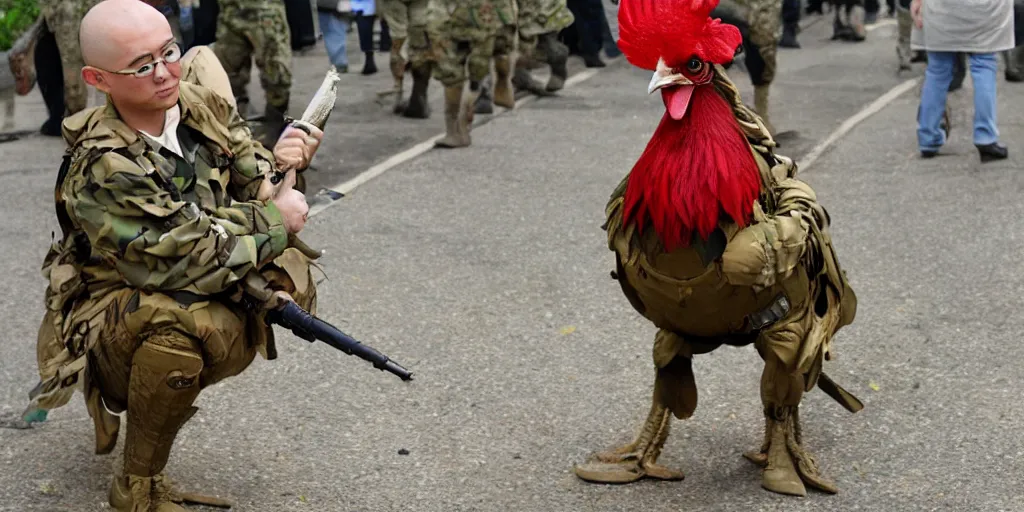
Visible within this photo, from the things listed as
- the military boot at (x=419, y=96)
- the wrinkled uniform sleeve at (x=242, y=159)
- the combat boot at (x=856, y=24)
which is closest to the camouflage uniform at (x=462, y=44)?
the military boot at (x=419, y=96)

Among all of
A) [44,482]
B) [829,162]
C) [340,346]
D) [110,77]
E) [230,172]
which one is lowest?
[829,162]

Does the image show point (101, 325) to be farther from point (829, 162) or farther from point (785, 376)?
point (829, 162)

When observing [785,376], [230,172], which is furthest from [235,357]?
[785,376]

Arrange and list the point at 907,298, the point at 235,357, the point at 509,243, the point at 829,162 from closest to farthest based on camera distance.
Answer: the point at 235,357, the point at 907,298, the point at 509,243, the point at 829,162

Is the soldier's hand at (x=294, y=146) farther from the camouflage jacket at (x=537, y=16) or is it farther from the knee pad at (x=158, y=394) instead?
the camouflage jacket at (x=537, y=16)

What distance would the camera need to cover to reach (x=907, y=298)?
Result: 23.3 ft

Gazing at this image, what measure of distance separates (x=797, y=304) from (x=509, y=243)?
3849 mm

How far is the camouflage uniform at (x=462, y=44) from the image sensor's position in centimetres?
1052

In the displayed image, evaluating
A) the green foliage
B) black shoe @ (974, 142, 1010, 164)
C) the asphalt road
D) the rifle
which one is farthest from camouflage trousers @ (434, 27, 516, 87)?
the rifle

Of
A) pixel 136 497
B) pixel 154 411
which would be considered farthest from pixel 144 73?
pixel 136 497

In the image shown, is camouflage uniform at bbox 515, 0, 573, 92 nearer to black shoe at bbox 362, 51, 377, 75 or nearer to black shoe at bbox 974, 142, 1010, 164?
black shoe at bbox 362, 51, 377, 75

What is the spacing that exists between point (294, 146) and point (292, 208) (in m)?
0.20

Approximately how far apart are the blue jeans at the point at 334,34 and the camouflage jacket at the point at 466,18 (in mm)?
3961

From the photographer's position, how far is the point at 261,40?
9.62 metres
